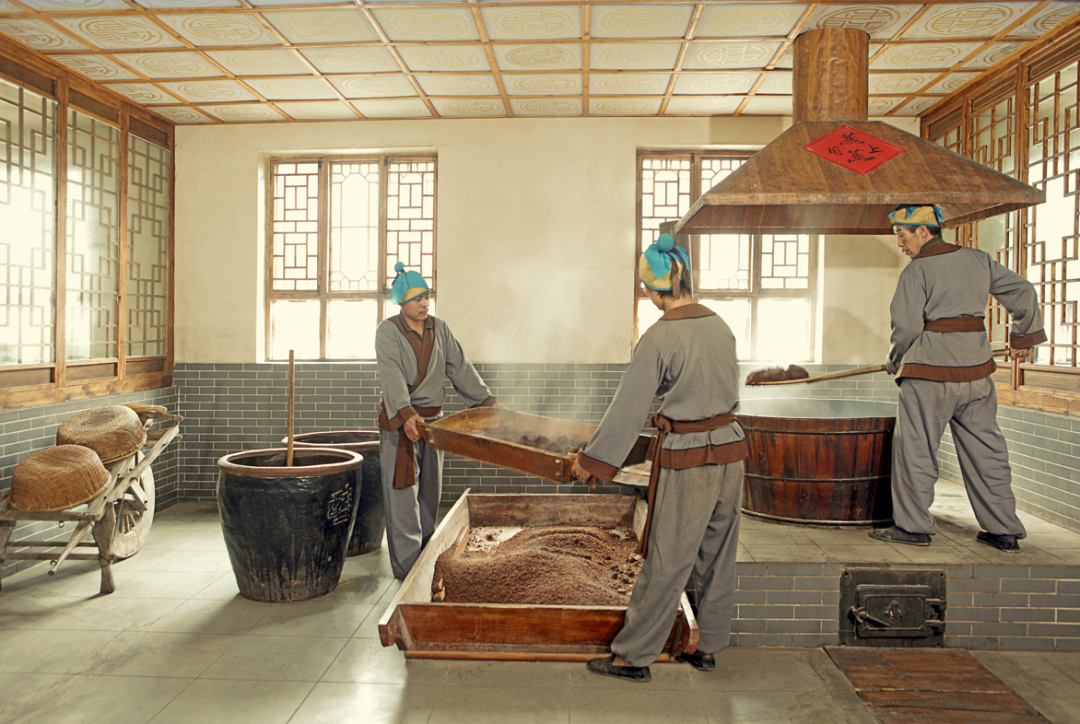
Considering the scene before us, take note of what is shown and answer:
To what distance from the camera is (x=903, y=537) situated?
3320mm

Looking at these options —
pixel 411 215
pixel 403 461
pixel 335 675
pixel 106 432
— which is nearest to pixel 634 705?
pixel 335 675

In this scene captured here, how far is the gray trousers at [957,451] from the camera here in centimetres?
325

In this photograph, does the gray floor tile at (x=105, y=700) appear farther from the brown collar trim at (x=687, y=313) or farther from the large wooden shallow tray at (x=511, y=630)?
the brown collar trim at (x=687, y=313)

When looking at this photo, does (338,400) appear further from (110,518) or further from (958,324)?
(958,324)

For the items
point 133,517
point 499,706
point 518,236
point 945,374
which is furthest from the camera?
point 518,236

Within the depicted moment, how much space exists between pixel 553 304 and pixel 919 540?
3317mm

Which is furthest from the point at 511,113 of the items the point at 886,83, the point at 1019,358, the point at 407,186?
the point at 1019,358

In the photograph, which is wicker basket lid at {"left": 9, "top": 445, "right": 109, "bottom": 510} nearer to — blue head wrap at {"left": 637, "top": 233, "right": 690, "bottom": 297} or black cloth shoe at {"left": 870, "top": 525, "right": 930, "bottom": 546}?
blue head wrap at {"left": 637, "top": 233, "right": 690, "bottom": 297}

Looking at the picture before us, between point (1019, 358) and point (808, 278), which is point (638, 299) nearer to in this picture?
point (808, 278)

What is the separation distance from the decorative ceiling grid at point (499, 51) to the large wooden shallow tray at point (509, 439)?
95.4 inches

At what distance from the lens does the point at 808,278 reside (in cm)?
588

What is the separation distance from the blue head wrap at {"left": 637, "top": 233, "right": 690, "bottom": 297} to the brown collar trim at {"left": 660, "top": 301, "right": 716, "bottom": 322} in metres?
0.07

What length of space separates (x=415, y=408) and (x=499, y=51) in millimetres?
2466

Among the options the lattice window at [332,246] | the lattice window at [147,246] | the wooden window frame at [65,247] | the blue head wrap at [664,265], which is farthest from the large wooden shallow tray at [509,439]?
the lattice window at [147,246]
